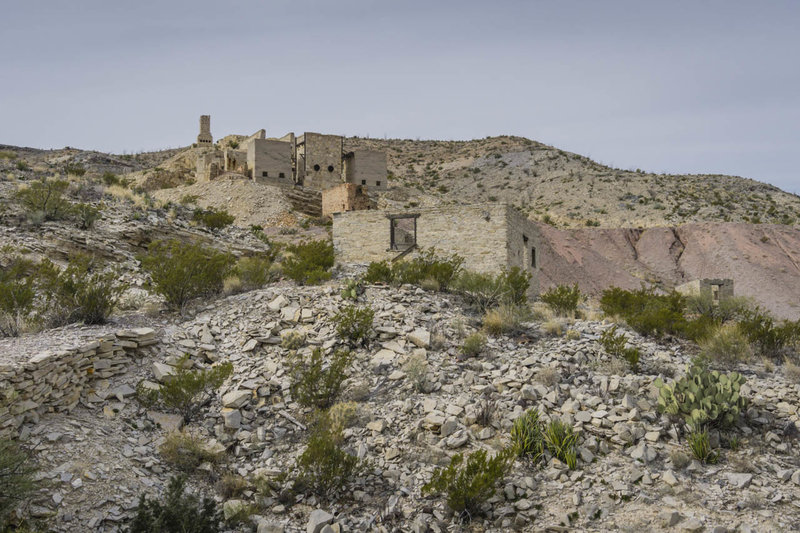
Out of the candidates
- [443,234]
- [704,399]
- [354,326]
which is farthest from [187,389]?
[443,234]

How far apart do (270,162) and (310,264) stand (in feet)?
59.2

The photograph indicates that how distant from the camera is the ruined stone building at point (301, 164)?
1353 inches

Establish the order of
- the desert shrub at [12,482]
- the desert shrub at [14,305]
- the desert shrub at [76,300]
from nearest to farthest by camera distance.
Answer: the desert shrub at [12,482] < the desert shrub at [14,305] < the desert shrub at [76,300]

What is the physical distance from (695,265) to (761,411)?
86.3 feet

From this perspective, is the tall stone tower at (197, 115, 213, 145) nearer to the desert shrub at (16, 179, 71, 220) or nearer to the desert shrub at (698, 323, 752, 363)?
the desert shrub at (16, 179, 71, 220)

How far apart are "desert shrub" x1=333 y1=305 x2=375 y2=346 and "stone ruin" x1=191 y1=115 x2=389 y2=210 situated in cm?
2138

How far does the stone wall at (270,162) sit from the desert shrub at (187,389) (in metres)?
24.4

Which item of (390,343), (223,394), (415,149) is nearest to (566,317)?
(390,343)

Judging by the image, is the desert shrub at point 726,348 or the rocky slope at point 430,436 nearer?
the rocky slope at point 430,436

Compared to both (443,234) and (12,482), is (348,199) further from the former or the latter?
(12,482)

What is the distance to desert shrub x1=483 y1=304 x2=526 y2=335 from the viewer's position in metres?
14.0

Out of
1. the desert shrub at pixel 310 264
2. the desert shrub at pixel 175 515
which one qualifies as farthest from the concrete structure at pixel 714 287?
the desert shrub at pixel 175 515

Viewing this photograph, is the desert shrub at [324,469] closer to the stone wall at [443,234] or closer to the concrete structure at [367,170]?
the stone wall at [443,234]

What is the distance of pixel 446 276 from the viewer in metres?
16.8
